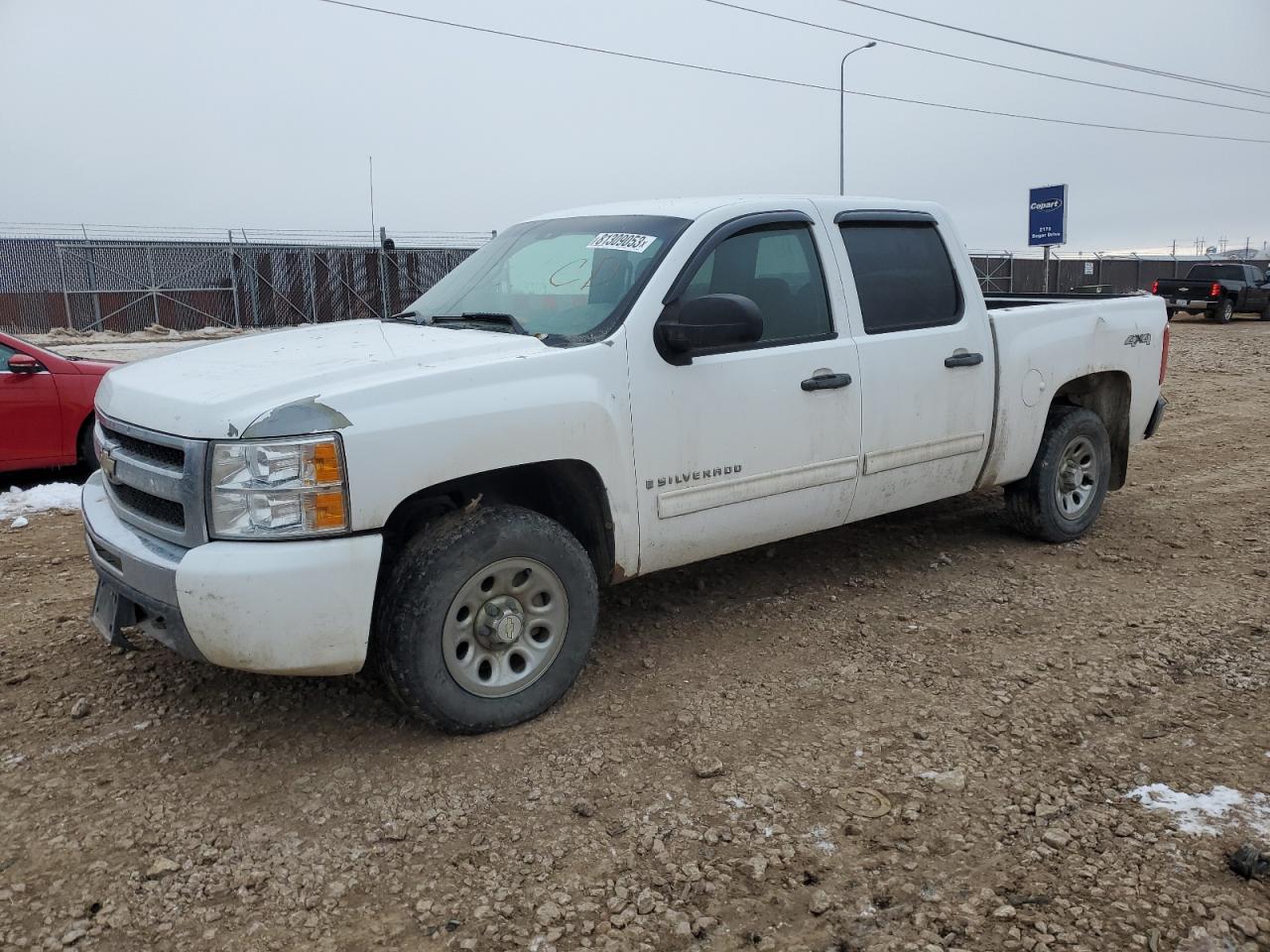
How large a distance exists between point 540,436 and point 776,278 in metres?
1.49

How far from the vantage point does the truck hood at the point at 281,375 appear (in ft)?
10.3

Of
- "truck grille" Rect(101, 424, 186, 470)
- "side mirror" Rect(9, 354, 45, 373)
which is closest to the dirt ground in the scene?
"truck grille" Rect(101, 424, 186, 470)

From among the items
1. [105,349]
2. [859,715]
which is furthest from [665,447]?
[105,349]

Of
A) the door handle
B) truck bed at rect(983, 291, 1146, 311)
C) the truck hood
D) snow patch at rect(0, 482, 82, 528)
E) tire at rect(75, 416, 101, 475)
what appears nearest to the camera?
the truck hood

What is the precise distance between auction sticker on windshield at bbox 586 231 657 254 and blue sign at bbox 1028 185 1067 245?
70.5ft

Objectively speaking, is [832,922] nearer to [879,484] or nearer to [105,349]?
[879,484]

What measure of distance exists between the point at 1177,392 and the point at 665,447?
11118mm

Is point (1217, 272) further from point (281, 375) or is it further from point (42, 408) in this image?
point (281, 375)

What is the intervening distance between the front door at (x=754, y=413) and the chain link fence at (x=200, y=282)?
21467mm

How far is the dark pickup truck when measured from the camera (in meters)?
25.9

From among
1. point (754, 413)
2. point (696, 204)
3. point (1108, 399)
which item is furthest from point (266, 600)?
point (1108, 399)

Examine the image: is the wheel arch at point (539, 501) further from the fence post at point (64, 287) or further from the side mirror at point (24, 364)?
the fence post at point (64, 287)

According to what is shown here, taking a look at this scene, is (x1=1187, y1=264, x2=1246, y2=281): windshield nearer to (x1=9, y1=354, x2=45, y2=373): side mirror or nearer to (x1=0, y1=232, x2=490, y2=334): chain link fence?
(x1=0, y1=232, x2=490, y2=334): chain link fence

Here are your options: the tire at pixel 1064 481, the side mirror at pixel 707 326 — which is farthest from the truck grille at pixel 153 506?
the tire at pixel 1064 481
